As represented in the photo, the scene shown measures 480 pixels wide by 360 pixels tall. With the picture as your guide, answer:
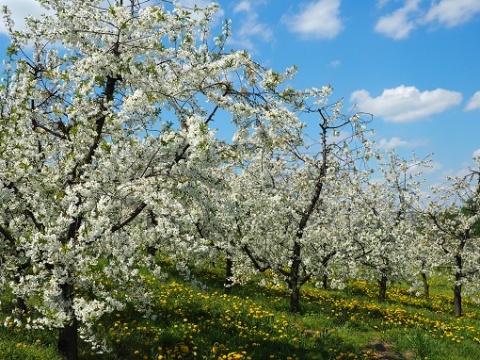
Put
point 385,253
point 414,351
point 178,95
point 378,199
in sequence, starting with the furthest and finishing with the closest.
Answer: point 378,199, point 385,253, point 414,351, point 178,95

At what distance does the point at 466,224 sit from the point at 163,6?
1626 cm

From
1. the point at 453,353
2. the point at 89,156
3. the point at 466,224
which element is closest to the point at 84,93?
the point at 89,156

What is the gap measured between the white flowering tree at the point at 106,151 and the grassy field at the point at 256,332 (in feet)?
5.08

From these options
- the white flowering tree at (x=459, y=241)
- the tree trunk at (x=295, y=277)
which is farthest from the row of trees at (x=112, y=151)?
the white flowering tree at (x=459, y=241)

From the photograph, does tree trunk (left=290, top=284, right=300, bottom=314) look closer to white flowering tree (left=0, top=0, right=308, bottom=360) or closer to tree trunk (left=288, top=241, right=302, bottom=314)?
tree trunk (left=288, top=241, right=302, bottom=314)

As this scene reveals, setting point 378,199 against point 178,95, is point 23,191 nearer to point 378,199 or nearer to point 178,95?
point 178,95

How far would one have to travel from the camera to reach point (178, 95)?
8242 mm

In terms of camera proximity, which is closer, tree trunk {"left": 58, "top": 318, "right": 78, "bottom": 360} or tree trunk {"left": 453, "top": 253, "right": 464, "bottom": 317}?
tree trunk {"left": 58, "top": 318, "right": 78, "bottom": 360}

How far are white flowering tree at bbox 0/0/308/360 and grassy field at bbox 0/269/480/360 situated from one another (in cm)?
155

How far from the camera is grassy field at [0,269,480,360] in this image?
964 cm

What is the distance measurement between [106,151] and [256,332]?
6430mm

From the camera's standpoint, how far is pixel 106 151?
24.9 feet

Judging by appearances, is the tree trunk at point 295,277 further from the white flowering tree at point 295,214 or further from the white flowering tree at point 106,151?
the white flowering tree at point 106,151

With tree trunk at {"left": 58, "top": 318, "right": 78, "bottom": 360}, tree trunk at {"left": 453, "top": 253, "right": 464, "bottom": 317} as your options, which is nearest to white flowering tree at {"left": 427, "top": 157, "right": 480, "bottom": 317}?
tree trunk at {"left": 453, "top": 253, "right": 464, "bottom": 317}
